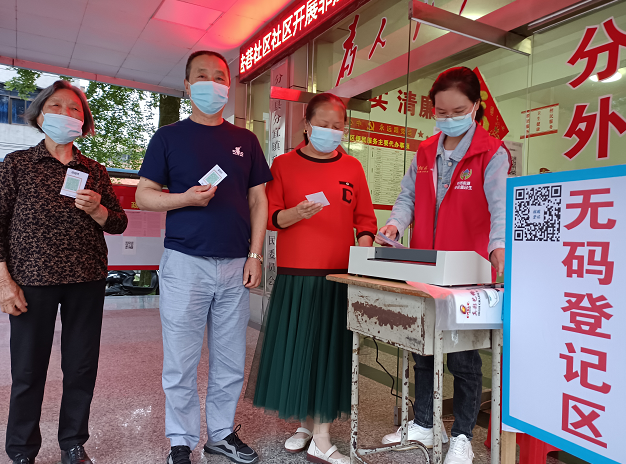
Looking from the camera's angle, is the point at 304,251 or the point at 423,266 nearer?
the point at 423,266

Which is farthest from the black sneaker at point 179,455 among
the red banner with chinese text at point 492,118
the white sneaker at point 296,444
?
the red banner with chinese text at point 492,118

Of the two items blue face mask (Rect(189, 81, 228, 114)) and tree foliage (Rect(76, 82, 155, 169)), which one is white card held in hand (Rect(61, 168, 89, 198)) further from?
tree foliage (Rect(76, 82, 155, 169))

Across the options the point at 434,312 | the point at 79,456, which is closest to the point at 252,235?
the point at 434,312

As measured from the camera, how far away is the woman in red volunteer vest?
1743 millimetres

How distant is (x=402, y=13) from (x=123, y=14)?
293 centimetres

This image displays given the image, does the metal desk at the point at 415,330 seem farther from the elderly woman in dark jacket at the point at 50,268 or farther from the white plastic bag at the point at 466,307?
the elderly woman in dark jacket at the point at 50,268

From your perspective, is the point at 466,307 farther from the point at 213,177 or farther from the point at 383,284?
the point at 213,177

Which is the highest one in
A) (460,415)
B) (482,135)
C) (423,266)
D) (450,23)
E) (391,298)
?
(450,23)

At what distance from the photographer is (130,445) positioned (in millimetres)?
2121

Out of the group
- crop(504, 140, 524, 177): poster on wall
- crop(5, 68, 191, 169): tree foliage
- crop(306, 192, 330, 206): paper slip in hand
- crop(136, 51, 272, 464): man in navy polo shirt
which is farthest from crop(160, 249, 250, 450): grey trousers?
crop(5, 68, 191, 169): tree foliage

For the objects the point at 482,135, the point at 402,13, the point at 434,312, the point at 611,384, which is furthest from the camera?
the point at 402,13

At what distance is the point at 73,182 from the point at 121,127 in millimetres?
6136

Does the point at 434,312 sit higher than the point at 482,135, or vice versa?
the point at 482,135

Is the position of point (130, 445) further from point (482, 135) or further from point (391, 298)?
point (482, 135)
